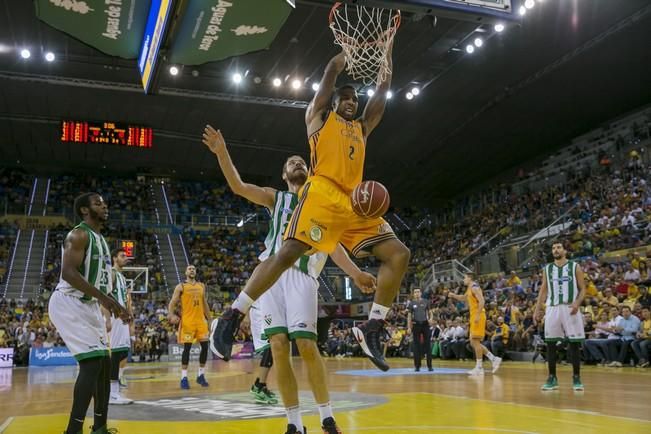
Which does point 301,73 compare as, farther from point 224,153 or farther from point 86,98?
point 224,153

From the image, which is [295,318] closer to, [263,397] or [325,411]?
[325,411]

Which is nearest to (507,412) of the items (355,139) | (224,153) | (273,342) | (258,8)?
(273,342)

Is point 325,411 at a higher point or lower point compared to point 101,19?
lower

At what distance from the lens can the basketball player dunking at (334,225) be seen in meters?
3.87

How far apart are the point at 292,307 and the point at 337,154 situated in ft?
3.68

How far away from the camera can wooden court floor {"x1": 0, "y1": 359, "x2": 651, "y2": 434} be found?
194 inches

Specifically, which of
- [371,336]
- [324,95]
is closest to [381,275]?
[371,336]

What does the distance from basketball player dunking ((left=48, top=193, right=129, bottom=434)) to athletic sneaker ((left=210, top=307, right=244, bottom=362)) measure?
3.74ft

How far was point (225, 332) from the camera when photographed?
3.79 meters

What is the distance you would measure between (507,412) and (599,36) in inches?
642

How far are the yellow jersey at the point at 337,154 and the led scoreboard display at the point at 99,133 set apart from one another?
19.8m

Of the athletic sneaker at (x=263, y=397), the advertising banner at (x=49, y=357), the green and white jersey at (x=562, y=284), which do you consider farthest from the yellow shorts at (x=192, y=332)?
the advertising banner at (x=49, y=357)

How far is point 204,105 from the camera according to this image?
2309 centimetres

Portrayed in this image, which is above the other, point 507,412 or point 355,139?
point 355,139
